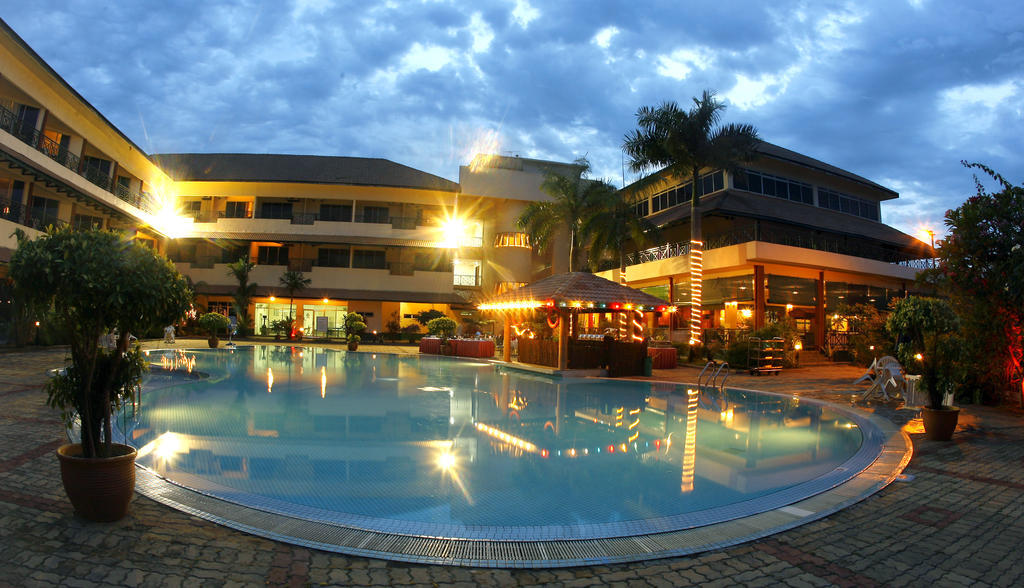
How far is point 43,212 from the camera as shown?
21875 millimetres

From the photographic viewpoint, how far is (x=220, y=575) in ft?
10.8

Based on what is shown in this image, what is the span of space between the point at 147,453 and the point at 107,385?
2.66m

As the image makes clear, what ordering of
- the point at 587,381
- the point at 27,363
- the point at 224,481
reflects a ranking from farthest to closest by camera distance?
1. the point at 587,381
2. the point at 27,363
3. the point at 224,481

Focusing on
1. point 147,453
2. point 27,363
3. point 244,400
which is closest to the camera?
point 147,453

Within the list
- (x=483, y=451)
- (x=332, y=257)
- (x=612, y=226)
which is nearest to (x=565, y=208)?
(x=612, y=226)

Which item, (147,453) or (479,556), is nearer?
(479,556)

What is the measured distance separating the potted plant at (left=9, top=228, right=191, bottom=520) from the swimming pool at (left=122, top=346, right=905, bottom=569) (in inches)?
38.6

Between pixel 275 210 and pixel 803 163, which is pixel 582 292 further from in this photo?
pixel 275 210

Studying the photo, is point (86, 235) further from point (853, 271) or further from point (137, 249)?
point (853, 271)

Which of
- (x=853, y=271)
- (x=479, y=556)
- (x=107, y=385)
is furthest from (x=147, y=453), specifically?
(x=853, y=271)

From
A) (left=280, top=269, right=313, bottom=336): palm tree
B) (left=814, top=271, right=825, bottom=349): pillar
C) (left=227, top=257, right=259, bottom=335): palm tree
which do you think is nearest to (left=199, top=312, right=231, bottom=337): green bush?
(left=280, top=269, right=313, bottom=336): palm tree

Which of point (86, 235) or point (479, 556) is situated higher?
point (86, 235)

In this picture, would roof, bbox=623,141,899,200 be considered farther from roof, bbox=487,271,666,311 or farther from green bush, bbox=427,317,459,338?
green bush, bbox=427,317,459,338

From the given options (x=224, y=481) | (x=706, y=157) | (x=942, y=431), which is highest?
(x=706, y=157)
